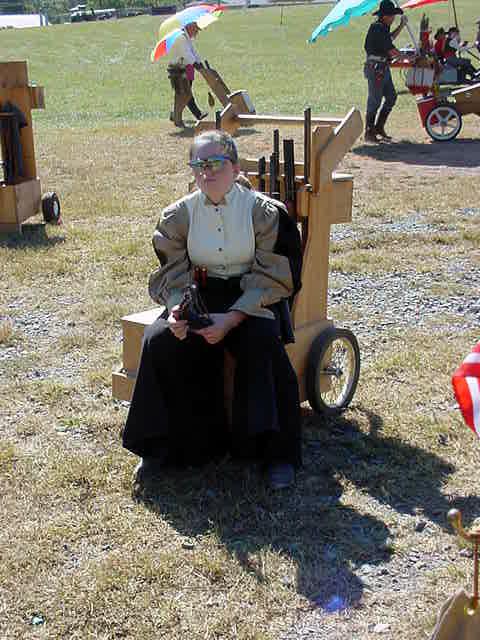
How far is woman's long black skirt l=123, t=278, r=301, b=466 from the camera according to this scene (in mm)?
3615

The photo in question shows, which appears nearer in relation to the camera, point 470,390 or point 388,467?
point 470,390

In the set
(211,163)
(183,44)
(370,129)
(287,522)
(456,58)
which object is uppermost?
(183,44)

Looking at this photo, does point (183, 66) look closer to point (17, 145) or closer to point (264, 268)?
A: point (17, 145)

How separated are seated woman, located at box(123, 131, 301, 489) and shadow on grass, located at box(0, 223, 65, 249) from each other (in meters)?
4.00

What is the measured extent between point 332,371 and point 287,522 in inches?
40.8

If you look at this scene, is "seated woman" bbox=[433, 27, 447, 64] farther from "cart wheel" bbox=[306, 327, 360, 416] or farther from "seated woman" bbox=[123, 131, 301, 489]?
"seated woman" bbox=[123, 131, 301, 489]

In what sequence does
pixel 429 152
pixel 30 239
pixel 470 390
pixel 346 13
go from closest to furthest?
pixel 470 390 < pixel 30 239 < pixel 346 13 < pixel 429 152

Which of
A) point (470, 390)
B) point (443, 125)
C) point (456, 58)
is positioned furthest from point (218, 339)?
point (456, 58)

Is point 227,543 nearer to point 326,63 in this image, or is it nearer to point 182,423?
point 182,423

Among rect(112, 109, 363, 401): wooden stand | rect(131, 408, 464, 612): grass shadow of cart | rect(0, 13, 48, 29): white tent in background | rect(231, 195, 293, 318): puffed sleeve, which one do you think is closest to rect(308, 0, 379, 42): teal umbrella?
rect(112, 109, 363, 401): wooden stand

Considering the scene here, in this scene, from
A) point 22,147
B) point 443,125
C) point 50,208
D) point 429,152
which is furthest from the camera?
point 443,125

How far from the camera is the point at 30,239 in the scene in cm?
772

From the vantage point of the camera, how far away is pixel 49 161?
11.8 m

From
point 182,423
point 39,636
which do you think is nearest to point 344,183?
point 182,423
